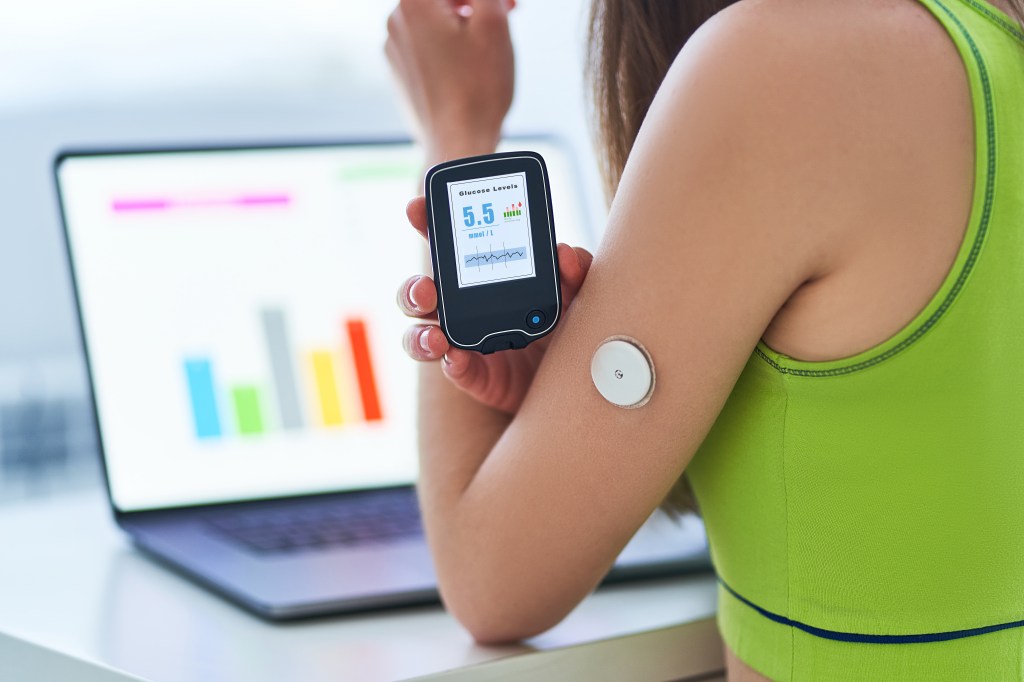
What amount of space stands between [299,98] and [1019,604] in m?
1.15

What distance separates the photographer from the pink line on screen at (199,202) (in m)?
0.94

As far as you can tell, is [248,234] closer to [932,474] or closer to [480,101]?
[480,101]

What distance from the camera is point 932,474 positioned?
1.54ft

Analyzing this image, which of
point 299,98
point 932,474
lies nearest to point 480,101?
point 932,474

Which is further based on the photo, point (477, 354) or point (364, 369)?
point (364, 369)

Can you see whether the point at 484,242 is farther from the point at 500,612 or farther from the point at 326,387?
the point at 326,387

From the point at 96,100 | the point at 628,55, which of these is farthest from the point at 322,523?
the point at 96,100

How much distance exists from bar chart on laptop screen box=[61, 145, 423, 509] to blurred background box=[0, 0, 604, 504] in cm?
25

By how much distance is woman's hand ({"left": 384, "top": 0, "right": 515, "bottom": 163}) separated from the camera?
0.64m

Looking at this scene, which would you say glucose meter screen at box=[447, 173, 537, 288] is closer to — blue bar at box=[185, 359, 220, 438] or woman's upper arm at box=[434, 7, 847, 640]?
woman's upper arm at box=[434, 7, 847, 640]

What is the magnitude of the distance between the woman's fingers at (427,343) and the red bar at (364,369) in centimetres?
45

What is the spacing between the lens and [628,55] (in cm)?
60

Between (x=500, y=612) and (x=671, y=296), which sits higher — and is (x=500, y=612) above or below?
below

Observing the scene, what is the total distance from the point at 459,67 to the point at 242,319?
0.40 metres
